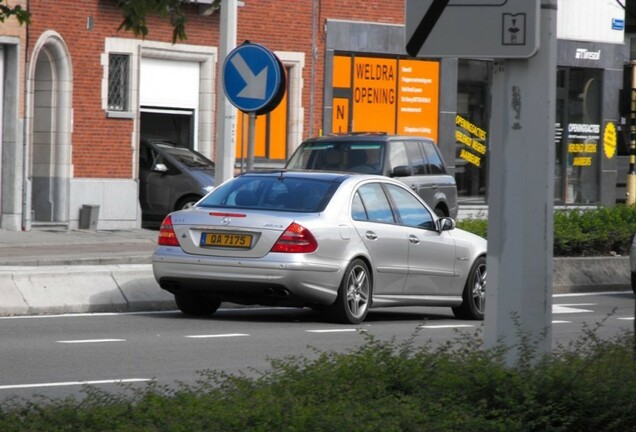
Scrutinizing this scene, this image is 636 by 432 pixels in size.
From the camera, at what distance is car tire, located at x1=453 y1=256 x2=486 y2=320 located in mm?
16453

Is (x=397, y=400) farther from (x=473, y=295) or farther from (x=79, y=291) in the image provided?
(x=473, y=295)

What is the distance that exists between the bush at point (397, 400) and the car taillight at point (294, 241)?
20.4ft

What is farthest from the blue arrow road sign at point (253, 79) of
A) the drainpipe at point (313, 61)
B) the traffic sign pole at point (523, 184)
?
the drainpipe at point (313, 61)

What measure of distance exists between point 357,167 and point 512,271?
15916mm

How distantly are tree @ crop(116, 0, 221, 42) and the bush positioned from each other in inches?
65.4

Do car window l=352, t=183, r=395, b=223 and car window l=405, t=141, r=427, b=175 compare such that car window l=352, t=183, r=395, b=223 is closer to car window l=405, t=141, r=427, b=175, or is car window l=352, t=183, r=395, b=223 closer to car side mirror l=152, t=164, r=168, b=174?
car window l=405, t=141, r=427, b=175

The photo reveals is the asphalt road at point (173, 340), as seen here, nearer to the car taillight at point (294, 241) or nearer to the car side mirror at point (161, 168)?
the car taillight at point (294, 241)

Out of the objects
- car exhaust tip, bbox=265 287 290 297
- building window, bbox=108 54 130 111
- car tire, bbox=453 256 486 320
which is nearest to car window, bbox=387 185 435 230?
car tire, bbox=453 256 486 320

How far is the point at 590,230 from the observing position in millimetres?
23578

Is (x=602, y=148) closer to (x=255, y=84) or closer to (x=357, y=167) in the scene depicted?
(x=357, y=167)

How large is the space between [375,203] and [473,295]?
1.73 m

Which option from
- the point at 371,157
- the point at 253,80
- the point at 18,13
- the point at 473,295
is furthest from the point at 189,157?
the point at 18,13

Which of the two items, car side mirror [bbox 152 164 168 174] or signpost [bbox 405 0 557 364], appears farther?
car side mirror [bbox 152 164 168 174]

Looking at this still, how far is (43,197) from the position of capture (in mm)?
26422
